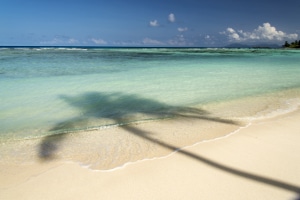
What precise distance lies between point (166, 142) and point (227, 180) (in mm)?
1621

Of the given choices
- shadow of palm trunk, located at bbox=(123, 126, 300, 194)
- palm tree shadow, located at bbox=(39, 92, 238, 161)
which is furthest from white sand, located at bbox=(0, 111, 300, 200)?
palm tree shadow, located at bbox=(39, 92, 238, 161)

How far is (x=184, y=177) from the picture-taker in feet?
10.8

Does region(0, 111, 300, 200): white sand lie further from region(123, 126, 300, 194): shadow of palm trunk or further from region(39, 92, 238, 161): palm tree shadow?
region(39, 92, 238, 161): palm tree shadow

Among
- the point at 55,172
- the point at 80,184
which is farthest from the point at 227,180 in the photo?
the point at 55,172

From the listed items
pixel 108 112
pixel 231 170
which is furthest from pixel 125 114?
pixel 231 170

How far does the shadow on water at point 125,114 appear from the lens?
11.9 ft

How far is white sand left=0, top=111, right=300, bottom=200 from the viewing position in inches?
117

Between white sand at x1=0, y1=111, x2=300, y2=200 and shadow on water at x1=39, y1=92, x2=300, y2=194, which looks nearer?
white sand at x1=0, y1=111, x2=300, y2=200

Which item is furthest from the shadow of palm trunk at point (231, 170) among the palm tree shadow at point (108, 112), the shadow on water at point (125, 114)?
the palm tree shadow at point (108, 112)

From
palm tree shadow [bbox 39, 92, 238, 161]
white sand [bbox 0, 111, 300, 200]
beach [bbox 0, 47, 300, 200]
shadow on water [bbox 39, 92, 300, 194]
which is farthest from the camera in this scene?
palm tree shadow [bbox 39, 92, 238, 161]

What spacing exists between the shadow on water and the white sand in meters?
0.03

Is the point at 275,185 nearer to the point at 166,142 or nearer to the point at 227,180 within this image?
the point at 227,180

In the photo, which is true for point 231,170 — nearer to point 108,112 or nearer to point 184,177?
point 184,177

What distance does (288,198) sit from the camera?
2773mm
